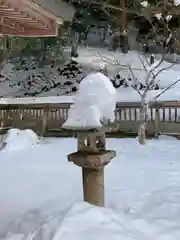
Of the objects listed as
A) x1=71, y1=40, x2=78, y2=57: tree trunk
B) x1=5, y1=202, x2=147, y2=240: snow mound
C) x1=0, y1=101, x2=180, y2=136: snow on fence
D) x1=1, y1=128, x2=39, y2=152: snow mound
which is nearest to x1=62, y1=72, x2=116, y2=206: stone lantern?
x1=5, y1=202, x2=147, y2=240: snow mound

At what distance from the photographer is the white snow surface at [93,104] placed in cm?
463

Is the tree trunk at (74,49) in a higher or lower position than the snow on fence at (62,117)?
higher

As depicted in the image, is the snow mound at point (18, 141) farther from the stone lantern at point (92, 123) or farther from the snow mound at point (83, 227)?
the snow mound at point (83, 227)

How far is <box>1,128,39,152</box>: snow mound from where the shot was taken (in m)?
10.4

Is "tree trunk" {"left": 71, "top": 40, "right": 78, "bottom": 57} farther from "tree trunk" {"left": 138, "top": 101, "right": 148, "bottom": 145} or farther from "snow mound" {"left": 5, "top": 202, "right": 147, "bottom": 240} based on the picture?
"snow mound" {"left": 5, "top": 202, "right": 147, "bottom": 240}

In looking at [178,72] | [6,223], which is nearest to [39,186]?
[6,223]

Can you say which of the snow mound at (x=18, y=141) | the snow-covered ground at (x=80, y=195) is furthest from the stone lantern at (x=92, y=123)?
the snow mound at (x=18, y=141)

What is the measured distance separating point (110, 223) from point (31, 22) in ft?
8.24

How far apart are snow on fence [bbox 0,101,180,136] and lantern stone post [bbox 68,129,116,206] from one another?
6636 mm

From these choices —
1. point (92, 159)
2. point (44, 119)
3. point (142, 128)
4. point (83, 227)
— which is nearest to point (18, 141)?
point (44, 119)

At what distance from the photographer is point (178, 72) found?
66.5 feet

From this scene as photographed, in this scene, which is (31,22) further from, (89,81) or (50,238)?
(50,238)

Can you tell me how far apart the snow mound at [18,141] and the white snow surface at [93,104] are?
19.1ft

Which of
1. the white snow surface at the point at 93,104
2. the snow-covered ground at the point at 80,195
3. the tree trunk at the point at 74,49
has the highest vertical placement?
the tree trunk at the point at 74,49
